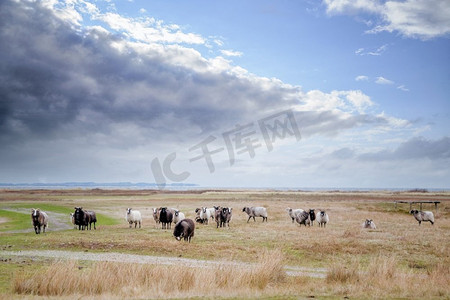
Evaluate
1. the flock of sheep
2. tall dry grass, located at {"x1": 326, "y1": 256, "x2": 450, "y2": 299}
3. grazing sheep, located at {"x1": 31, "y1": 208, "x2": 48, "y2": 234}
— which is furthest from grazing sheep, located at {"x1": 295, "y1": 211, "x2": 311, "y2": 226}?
grazing sheep, located at {"x1": 31, "y1": 208, "x2": 48, "y2": 234}

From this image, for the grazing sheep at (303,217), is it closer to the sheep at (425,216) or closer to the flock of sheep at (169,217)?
the flock of sheep at (169,217)

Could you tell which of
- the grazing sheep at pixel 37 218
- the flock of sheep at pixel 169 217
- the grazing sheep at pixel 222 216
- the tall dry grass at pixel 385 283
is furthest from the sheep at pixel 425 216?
the grazing sheep at pixel 37 218

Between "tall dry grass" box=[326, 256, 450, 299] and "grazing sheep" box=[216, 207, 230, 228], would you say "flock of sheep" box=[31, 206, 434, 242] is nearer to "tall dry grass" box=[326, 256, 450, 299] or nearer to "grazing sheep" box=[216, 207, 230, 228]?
"grazing sheep" box=[216, 207, 230, 228]

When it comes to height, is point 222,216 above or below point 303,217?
above

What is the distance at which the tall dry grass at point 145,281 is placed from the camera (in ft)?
37.2

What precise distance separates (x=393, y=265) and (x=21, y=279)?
12724 millimetres

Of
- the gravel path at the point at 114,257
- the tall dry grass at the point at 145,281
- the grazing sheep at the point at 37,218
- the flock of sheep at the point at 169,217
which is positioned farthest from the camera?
the flock of sheep at the point at 169,217

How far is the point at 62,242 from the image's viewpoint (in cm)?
2383

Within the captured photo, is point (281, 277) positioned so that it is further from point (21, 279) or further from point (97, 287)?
point (21, 279)

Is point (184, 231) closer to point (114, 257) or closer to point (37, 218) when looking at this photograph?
point (114, 257)

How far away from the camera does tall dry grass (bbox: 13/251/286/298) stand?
11.3 metres

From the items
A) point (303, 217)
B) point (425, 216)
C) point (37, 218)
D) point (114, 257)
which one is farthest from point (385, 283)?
point (425, 216)

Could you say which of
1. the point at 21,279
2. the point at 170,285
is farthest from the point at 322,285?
the point at 21,279

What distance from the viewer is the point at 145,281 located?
1239 cm
